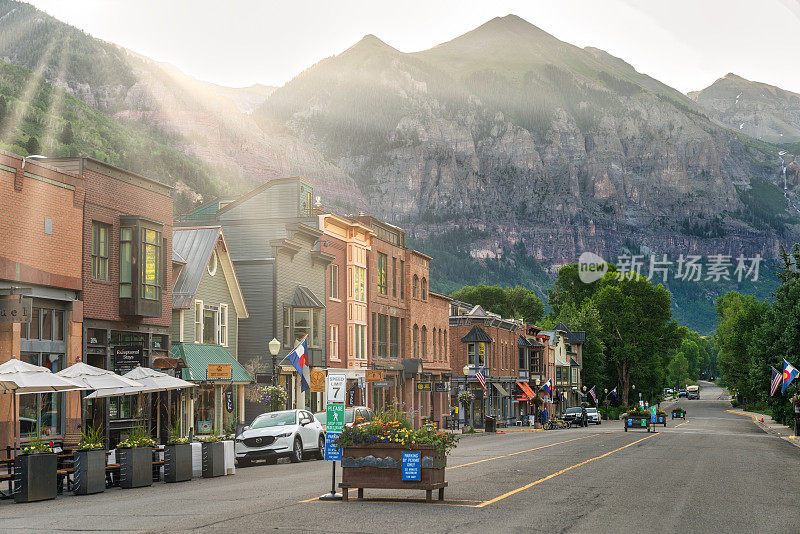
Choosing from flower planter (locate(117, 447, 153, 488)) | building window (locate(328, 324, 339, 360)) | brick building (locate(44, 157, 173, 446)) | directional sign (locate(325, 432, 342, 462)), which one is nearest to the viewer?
directional sign (locate(325, 432, 342, 462))

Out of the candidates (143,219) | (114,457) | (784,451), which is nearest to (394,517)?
(114,457)

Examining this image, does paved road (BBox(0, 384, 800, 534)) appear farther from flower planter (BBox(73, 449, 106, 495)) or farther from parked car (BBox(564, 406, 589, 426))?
parked car (BBox(564, 406, 589, 426))

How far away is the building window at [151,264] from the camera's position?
34875mm

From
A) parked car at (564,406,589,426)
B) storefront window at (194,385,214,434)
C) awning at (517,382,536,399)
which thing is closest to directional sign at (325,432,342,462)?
storefront window at (194,385,214,434)

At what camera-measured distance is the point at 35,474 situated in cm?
1962

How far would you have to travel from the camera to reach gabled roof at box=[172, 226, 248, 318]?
3994 cm

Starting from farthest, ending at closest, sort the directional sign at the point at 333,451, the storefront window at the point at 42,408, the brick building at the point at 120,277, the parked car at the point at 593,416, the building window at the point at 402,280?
the parked car at the point at 593,416
the building window at the point at 402,280
the brick building at the point at 120,277
the storefront window at the point at 42,408
the directional sign at the point at 333,451

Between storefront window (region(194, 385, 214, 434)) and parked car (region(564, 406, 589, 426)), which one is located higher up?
storefront window (region(194, 385, 214, 434))

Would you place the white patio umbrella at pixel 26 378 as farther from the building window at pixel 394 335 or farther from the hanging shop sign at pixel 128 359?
the building window at pixel 394 335

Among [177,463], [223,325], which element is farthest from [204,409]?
[177,463]

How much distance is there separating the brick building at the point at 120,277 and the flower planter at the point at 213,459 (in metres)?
6.82

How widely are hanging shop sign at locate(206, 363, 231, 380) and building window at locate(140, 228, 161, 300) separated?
4680 millimetres

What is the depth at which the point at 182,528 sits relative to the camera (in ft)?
46.0

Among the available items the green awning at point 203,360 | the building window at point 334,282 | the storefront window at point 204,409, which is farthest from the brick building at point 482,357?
the storefront window at point 204,409
